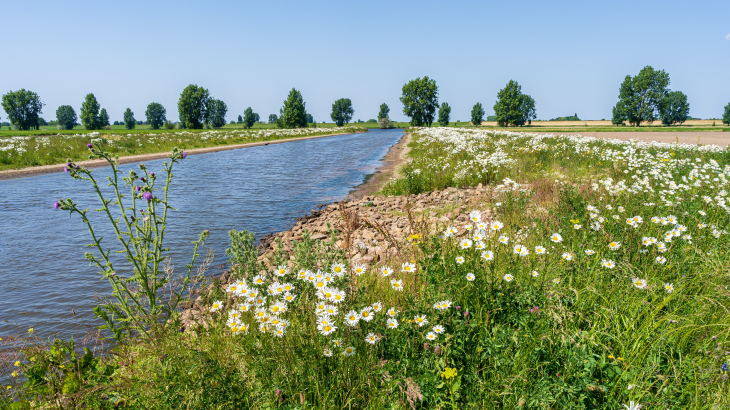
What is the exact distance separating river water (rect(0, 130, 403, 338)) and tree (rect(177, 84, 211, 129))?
69136 mm

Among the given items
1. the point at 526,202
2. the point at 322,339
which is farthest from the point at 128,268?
the point at 526,202

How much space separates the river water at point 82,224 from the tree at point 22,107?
3545 inches

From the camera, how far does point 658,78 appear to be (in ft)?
250

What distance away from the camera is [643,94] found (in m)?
78.2

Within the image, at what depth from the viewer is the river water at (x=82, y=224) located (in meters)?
5.11

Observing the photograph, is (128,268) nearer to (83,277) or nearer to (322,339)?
(83,277)

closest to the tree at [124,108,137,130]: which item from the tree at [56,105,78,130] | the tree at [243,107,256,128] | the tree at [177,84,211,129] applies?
the tree at [56,105,78,130]

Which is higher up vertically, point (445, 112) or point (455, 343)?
point (445, 112)

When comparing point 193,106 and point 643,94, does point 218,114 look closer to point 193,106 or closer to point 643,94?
point 193,106

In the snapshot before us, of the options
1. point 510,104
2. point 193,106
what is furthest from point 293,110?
point 510,104

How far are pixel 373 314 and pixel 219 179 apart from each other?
16.3 meters

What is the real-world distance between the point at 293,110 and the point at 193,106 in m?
23.8

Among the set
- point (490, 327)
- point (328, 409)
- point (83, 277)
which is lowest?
point (83, 277)

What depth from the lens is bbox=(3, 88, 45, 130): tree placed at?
250ft
